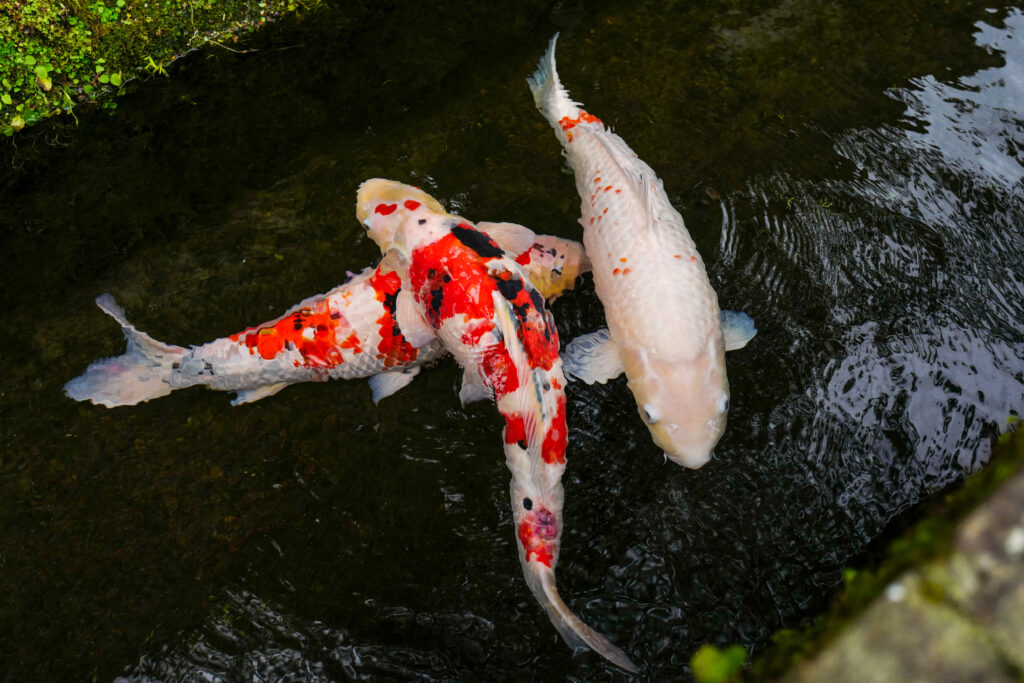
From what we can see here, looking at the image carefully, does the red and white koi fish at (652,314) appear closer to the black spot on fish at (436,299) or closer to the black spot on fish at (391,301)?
the black spot on fish at (436,299)

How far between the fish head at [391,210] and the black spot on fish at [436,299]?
375 millimetres

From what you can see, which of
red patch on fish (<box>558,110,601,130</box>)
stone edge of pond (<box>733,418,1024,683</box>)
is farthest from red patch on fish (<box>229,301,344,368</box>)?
stone edge of pond (<box>733,418,1024,683</box>)

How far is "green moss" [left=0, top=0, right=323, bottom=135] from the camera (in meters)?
5.20

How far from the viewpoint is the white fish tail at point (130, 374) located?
4.16m

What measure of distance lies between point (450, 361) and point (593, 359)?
0.92m

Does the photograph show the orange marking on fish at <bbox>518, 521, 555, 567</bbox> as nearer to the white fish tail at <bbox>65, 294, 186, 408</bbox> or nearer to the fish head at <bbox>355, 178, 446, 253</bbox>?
the fish head at <bbox>355, 178, 446, 253</bbox>

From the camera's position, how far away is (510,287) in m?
3.65

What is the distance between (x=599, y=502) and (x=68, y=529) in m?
3.14

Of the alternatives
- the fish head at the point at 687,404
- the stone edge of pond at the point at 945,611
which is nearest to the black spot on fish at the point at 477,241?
the fish head at the point at 687,404

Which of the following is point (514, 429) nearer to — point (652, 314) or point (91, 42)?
point (652, 314)

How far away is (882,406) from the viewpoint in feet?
12.2

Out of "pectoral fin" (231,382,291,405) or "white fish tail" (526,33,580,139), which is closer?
"pectoral fin" (231,382,291,405)

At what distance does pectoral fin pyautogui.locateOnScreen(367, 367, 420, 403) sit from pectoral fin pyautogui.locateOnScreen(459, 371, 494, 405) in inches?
15.0

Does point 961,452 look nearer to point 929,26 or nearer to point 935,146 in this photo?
point 935,146
